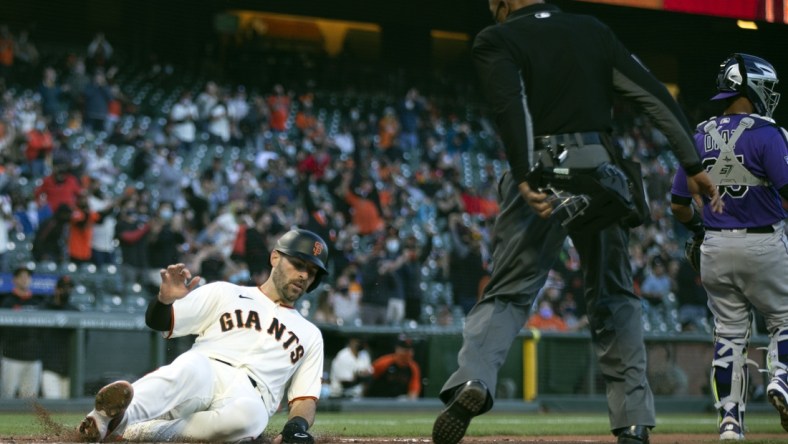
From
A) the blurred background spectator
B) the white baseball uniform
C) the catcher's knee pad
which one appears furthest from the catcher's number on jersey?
the blurred background spectator

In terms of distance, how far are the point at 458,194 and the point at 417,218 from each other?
108 cm

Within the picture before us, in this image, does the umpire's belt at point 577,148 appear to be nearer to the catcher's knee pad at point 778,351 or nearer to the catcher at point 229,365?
the catcher at point 229,365

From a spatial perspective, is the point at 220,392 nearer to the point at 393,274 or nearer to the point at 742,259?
the point at 742,259

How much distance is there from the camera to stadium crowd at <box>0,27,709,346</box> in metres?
12.5

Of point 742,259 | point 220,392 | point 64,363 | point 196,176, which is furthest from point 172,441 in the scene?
point 196,176

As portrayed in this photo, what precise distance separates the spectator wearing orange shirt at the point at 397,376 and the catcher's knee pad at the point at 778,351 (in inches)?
253

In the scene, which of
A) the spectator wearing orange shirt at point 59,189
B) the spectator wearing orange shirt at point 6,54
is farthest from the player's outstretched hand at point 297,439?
the spectator wearing orange shirt at point 6,54

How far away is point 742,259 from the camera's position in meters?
5.73

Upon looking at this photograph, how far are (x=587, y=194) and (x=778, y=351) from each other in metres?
2.23

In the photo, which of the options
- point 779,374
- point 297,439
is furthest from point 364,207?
point 297,439

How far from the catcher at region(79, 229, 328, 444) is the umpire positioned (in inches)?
33.3

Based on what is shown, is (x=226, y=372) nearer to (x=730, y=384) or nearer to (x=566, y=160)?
(x=566, y=160)

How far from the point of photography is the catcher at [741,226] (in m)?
5.67

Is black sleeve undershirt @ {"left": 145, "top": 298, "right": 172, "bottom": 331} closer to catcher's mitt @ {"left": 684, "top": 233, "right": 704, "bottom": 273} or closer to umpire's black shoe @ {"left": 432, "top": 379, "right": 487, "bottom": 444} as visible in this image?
umpire's black shoe @ {"left": 432, "top": 379, "right": 487, "bottom": 444}
